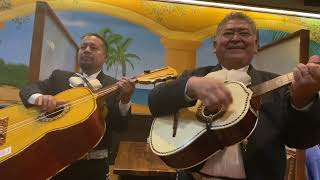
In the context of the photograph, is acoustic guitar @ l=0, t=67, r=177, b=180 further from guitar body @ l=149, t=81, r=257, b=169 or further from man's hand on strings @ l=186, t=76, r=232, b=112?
man's hand on strings @ l=186, t=76, r=232, b=112

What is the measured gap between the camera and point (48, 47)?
1.99 m

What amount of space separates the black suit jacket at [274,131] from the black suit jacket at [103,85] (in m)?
0.62

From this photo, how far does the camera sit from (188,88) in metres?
1.08

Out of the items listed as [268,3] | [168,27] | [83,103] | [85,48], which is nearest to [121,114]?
[83,103]

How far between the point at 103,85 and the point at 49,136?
46 cm

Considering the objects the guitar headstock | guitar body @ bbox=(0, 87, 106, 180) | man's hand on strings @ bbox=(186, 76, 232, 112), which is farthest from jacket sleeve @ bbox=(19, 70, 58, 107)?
man's hand on strings @ bbox=(186, 76, 232, 112)

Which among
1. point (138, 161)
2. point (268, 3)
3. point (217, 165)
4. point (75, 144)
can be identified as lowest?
point (138, 161)

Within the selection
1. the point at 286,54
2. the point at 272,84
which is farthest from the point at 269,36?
the point at 272,84

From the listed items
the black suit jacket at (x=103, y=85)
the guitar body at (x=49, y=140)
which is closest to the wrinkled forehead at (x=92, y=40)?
the black suit jacket at (x=103, y=85)

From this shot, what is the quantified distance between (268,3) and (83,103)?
138cm

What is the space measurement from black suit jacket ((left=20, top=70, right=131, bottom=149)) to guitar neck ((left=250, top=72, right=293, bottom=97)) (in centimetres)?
79

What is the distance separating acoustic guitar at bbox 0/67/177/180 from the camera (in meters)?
1.41

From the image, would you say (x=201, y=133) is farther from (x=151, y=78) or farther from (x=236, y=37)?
(x=151, y=78)

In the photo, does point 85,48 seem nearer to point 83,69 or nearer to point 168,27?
point 83,69
